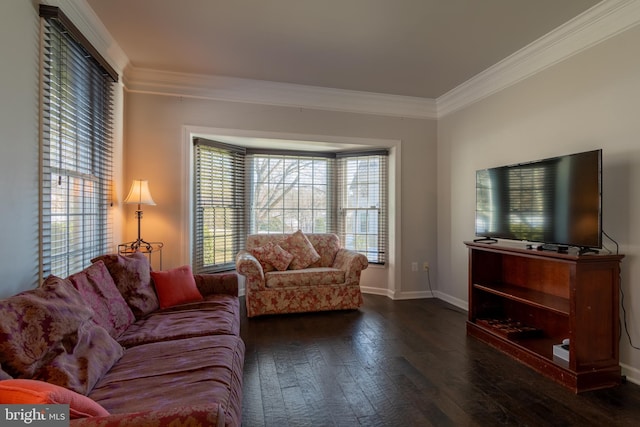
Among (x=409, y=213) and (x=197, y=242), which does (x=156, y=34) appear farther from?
(x=409, y=213)

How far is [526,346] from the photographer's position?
8.23ft

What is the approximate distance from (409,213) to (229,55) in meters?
2.88

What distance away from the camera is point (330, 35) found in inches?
108

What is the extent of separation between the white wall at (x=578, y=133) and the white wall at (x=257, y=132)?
445 mm

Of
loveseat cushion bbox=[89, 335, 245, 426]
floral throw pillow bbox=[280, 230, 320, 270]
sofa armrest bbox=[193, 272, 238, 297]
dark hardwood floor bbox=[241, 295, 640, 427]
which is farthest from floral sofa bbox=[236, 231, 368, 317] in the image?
loveseat cushion bbox=[89, 335, 245, 426]

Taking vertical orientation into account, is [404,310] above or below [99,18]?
below

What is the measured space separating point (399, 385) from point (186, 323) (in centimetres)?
Result: 150

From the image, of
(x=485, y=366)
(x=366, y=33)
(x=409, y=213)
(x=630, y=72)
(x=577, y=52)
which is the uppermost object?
(x=366, y=33)

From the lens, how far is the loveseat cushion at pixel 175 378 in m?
1.25

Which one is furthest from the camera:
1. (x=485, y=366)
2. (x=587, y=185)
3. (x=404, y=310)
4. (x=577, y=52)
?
(x=404, y=310)

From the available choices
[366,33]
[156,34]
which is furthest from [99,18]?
[366,33]

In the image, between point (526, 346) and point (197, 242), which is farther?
point (197, 242)

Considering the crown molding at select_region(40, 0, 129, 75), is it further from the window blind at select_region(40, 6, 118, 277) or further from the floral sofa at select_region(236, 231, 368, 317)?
the floral sofa at select_region(236, 231, 368, 317)

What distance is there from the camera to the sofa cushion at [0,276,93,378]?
114cm
